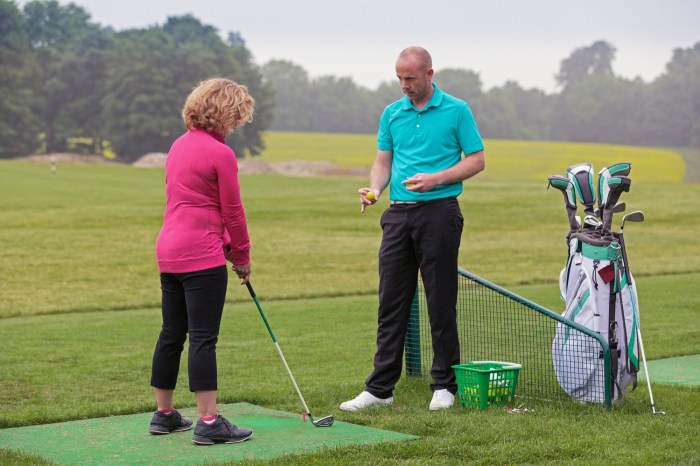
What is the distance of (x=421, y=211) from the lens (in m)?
6.59

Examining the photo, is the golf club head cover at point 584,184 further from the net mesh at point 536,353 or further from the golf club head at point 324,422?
the golf club head at point 324,422

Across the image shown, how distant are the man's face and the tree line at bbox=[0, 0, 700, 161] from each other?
62.4 metres

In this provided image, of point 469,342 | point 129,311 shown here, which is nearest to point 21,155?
point 129,311

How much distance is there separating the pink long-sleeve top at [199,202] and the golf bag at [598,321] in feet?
7.39

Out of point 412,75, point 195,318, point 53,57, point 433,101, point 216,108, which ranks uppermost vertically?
point 53,57

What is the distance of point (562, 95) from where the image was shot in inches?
4897

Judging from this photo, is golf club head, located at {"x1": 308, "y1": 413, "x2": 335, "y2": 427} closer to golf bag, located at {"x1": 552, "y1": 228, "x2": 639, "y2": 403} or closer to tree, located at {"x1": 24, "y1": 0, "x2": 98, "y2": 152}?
golf bag, located at {"x1": 552, "y1": 228, "x2": 639, "y2": 403}

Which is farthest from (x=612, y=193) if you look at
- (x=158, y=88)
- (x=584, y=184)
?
(x=158, y=88)

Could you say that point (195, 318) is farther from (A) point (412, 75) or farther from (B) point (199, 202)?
(A) point (412, 75)

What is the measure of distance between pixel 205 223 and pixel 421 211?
1490 mm

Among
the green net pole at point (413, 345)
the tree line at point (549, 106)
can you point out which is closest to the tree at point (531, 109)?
A: the tree line at point (549, 106)

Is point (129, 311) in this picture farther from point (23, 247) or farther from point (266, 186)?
point (266, 186)

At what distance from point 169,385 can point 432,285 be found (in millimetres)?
1702

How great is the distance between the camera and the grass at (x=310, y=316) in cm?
575
